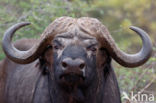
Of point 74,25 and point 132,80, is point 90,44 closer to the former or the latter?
point 74,25

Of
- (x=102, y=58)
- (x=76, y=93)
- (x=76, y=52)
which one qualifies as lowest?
(x=76, y=93)

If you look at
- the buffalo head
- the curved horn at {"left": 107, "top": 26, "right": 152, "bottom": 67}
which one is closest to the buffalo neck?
the buffalo head

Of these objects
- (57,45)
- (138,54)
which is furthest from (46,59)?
(138,54)

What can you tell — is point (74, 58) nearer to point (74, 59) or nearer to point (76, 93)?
point (74, 59)

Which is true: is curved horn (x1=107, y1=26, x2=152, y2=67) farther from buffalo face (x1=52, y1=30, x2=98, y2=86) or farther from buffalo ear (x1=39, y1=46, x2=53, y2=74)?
buffalo ear (x1=39, y1=46, x2=53, y2=74)

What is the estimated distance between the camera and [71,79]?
554 centimetres

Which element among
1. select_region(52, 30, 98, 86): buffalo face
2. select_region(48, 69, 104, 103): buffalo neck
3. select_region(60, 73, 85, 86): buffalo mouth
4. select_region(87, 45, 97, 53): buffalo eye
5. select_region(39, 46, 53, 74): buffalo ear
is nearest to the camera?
select_region(52, 30, 98, 86): buffalo face

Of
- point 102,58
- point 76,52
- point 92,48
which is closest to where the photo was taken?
point 76,52

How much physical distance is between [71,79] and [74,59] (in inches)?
12.6

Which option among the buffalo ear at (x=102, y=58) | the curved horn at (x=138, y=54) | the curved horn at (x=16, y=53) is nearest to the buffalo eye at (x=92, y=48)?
the buffalo ear at (x=102, y=58)

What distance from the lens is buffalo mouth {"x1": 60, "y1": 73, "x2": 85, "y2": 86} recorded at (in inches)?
215

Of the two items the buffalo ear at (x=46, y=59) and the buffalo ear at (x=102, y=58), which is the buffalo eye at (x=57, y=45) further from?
the buffalo ear at (x=102, y=58)

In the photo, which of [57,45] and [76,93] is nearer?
[57,45]

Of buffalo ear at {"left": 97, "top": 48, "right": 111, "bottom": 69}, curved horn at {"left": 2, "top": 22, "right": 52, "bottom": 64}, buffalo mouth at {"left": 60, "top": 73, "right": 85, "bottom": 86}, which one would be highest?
curved horn at {"left": 2, "top": 22, "right": 52, "bottom": 64}
